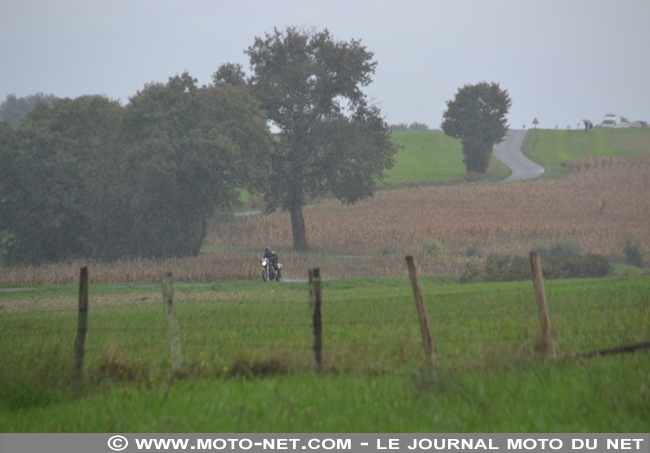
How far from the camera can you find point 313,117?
1988 inches

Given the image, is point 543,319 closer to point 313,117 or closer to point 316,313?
point 316,313

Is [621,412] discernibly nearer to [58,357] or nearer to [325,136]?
[58,357]

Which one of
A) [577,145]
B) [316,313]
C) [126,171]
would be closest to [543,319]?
[316,313]

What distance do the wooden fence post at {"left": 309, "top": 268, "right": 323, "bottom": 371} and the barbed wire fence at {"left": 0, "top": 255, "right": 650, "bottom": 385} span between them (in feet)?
0.04

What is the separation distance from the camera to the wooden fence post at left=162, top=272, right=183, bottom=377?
9.91 m

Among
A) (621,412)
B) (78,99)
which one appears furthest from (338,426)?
(78,99)

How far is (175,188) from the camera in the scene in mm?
42719

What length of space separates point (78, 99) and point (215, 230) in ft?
60.2

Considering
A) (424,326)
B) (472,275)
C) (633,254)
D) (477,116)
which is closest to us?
(424,326)

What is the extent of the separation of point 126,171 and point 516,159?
7946 cm

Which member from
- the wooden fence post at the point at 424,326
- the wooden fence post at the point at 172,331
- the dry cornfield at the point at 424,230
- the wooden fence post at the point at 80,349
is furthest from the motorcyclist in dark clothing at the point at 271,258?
the wooden fence post at the point at 424,326

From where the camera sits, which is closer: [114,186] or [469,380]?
[469,380]

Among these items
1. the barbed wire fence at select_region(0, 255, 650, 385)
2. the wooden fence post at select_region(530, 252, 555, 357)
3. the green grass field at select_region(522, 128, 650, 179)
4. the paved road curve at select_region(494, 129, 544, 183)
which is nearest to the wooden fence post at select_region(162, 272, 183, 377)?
the barbed wire fence at select_region(0, 255, 650, 385)

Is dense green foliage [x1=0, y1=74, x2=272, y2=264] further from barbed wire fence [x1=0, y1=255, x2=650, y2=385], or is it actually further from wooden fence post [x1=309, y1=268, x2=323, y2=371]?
wooden fence post [x1=309, y1=268, x2=323, y2=371]
